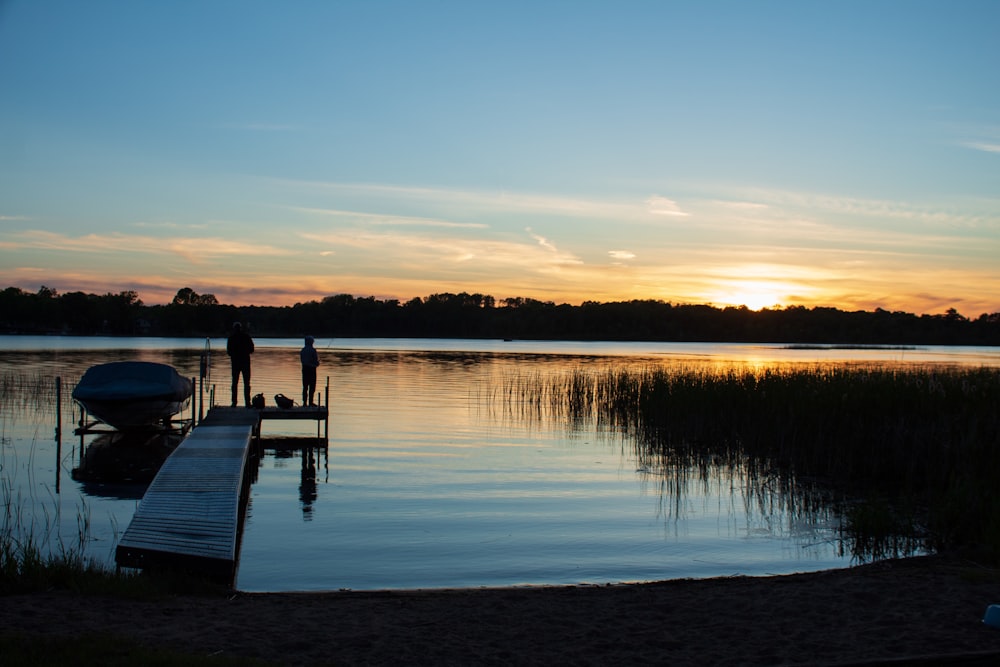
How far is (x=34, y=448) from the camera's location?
1703 centimetres

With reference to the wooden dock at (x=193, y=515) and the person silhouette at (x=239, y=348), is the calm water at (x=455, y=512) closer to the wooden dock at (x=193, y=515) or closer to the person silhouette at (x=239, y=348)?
the wooden dock at (x=193, y=515)

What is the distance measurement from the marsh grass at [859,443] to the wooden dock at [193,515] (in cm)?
758

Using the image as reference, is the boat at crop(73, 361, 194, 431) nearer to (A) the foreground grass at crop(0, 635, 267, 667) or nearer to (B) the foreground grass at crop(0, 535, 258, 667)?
(B) the foreground grass at crop(0, 535, 258, 667)

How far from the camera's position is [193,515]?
30.3 feet

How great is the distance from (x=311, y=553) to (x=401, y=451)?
816 cm

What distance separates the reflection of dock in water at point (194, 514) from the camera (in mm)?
7965

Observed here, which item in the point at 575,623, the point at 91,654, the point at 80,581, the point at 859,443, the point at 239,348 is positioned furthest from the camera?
the point at 239,348

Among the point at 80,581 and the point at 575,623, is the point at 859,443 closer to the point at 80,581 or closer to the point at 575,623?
the point at 575,623

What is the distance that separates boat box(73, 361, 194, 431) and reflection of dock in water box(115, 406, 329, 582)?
4.81 meters

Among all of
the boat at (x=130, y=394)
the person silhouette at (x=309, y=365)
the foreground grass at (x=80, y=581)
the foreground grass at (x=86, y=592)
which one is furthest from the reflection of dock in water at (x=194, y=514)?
the person silhouette at (x=309, y=365)

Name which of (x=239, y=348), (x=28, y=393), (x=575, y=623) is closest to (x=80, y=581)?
(x=575, y=623)

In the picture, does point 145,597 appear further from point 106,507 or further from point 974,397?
point 974,397

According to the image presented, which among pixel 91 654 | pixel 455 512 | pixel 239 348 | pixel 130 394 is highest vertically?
pixel 239 348

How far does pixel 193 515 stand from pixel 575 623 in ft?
16.3
